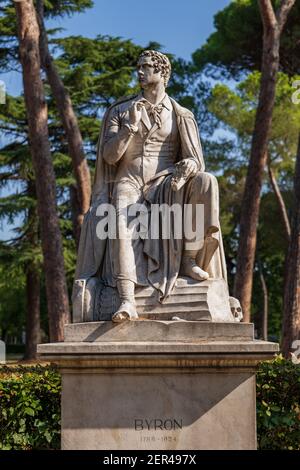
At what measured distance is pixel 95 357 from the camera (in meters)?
5.30

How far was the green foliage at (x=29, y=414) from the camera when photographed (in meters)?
6.73

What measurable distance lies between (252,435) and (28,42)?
889 centimetres

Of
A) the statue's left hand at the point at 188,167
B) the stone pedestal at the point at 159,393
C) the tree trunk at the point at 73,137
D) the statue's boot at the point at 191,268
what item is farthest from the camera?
the tree trunk at the point at 73,137

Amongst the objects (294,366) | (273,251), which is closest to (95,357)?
(294,366)

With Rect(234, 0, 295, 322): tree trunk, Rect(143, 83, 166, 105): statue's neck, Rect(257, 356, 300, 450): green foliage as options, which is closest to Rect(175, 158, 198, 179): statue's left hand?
Rect(143, 83, 166, 105): statue's neck

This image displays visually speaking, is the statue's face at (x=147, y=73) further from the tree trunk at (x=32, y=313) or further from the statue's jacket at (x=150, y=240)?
the tree trunk at (x=32, y=313)

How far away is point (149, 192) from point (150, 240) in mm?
428

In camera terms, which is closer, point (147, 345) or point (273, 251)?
point (147, 345)

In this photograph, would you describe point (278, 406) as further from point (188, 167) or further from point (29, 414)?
point (188, 167)

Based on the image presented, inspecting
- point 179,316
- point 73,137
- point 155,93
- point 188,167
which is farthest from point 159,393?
point 73,137

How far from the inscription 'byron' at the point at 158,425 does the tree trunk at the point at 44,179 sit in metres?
6.90

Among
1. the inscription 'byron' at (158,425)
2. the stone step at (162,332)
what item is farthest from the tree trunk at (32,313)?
the inscription 'byron' at (158,425)

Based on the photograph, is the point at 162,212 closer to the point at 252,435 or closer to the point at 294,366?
the point at 252,435

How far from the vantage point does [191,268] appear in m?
5.83
